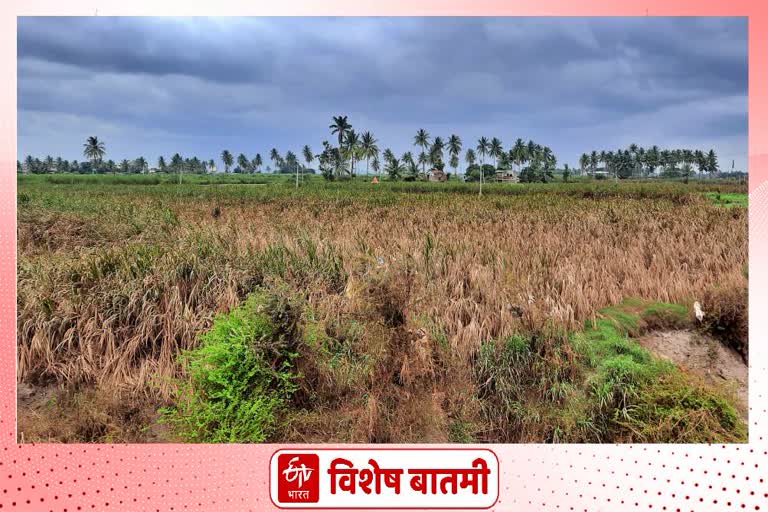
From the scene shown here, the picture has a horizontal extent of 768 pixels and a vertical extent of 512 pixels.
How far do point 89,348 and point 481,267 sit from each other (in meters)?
3.24

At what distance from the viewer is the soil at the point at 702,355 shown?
3359 mm

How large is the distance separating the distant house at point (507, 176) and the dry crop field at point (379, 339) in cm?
714

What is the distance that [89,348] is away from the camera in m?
3.50

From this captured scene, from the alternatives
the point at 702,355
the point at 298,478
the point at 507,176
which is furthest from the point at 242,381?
the point at 507,176

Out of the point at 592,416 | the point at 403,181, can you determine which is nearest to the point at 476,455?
the point at 592,416

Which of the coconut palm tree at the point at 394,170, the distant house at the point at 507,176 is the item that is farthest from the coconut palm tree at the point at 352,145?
the distant house at the point at 507,176

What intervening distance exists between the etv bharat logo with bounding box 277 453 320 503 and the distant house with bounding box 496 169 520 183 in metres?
10.5

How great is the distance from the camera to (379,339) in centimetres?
352

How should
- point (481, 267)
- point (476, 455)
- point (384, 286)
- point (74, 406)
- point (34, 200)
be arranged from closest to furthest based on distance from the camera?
1. point (476, 455)
2. point (74, 406)
3. point (384, 286)
4. point (481, 267)
5. point (34, 200)

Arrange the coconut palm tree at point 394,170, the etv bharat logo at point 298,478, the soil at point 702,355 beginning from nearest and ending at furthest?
the etv bharat logo at point 298,478 → the soil at point 702,355 → the coconut palm tree at point 394,170

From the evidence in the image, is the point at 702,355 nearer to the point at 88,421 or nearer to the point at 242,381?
the point at 242,381

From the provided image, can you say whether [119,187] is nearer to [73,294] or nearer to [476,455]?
[73,294]

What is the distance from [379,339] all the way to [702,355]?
8.01 feet

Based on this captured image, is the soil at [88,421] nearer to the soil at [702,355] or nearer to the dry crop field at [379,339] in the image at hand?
the dry crop field at [379,339]
